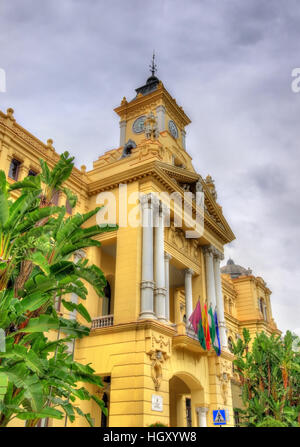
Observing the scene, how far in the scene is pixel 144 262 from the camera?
20.3 m

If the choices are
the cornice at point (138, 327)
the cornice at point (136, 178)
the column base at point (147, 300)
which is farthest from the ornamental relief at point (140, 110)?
the cornice at point (138, 327)

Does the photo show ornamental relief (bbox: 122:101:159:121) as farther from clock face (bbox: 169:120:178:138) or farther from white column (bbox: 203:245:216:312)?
white column (bbox: 203:245:216:312)

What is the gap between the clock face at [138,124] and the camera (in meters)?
30.1

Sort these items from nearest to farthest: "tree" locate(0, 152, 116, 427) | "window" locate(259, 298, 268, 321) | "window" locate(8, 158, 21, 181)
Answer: "tree" locate(0, 152, 116, 427), "window" locate(8, 158, 21, 181), "window" locate(259, 298, 268, 321)

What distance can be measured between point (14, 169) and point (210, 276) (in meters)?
13.1

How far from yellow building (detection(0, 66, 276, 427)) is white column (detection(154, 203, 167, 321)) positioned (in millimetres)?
50

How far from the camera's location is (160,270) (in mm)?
20516

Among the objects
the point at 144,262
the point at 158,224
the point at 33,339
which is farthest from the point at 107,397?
the point at 33,339

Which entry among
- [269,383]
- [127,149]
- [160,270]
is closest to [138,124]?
[127,149]

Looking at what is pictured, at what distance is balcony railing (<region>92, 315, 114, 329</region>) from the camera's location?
20.0m

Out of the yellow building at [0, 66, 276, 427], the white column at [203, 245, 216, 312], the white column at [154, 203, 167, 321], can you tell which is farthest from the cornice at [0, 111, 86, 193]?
the white column at [203, 245, 216, 312]

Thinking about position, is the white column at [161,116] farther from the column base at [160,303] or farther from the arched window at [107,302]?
the column base at [160,303]

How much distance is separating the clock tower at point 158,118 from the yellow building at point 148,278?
15cm
